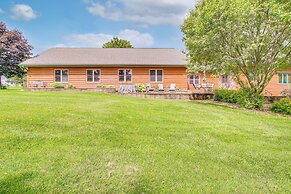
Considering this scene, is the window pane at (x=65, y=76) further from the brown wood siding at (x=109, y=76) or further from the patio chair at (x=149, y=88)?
the patio chair at (x=149, y=88)

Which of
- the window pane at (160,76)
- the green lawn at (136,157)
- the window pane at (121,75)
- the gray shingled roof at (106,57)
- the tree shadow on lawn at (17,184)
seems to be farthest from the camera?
the window pane at (160,76)

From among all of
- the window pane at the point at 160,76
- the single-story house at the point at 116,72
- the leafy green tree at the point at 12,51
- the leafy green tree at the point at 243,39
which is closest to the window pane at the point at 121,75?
the single-story house at the point at 116,72

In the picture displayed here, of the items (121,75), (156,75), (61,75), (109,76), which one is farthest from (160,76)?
(61,75)

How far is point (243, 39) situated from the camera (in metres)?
11.6

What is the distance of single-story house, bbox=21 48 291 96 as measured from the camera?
827 inches

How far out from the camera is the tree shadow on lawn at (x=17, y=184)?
2828 mm

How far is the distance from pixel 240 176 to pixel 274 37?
34.2 feet

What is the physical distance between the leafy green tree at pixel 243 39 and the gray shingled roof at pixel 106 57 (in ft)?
25.8

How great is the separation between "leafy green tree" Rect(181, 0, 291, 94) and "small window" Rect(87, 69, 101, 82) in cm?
1115

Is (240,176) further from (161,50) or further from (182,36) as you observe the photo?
(161,50)

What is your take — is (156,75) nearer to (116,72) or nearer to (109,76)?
(116,72)

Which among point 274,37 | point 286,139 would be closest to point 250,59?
point 274,37

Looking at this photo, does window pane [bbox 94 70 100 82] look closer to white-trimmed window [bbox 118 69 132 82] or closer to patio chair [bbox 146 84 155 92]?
white-trimmed window [bbox 118 69 132 82]

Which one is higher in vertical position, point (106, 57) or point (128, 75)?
point (106, 57)
